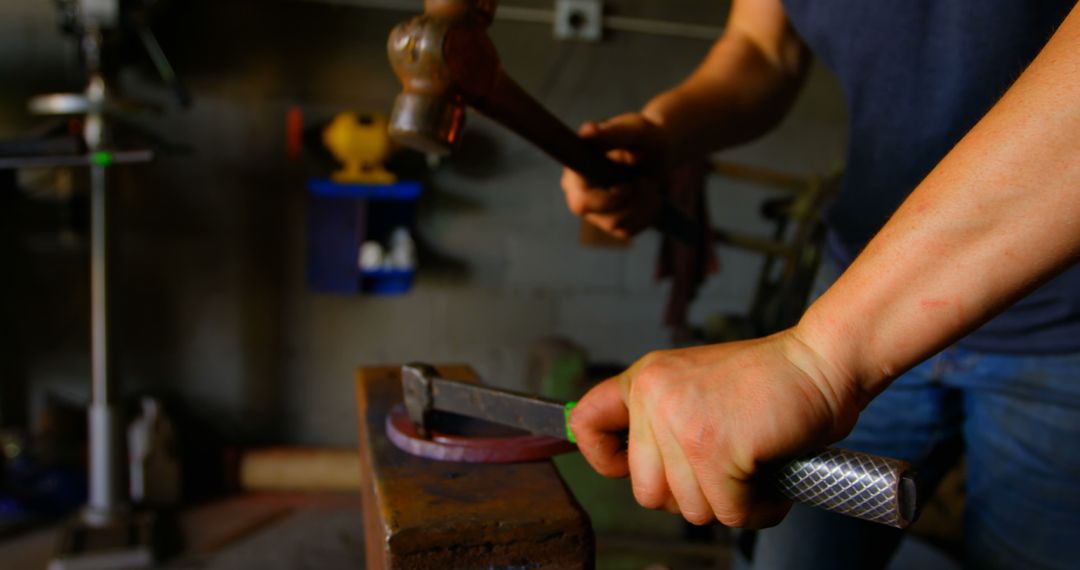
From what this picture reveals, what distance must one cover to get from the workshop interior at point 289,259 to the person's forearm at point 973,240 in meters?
1.39

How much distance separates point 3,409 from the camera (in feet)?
8.13

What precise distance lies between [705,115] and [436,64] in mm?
408

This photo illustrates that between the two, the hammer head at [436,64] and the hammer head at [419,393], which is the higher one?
the hammer head at [436,64]

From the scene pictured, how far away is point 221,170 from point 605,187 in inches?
76.0

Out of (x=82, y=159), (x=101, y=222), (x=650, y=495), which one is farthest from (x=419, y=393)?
(x=101, y=222)

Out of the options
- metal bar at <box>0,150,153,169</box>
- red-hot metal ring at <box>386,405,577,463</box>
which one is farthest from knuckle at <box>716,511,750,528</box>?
metal bar at <box>0,150,153,169</box>

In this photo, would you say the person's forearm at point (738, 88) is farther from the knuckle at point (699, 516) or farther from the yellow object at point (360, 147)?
the yellow object at point (360, 147)

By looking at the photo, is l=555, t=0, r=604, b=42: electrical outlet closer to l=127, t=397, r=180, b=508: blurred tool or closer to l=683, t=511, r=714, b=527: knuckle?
l=127, t=397, r=180, b=508: blurred tool

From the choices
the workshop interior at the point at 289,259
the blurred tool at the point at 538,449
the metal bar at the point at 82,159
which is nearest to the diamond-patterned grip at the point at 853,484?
the blurred tool at the point at 538,449

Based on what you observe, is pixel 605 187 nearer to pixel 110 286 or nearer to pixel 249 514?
pixel 110 286

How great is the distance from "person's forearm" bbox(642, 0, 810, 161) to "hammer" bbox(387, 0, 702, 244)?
0.76 feet

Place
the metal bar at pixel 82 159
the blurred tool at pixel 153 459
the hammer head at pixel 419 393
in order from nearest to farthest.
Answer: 1. the hammer head at pixel 419 393
2. the metal bar at pixel 82 159
3. the blurred tool at pixel 153 459

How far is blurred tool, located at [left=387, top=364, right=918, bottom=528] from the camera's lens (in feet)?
1.58

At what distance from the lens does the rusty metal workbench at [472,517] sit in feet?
1.96
